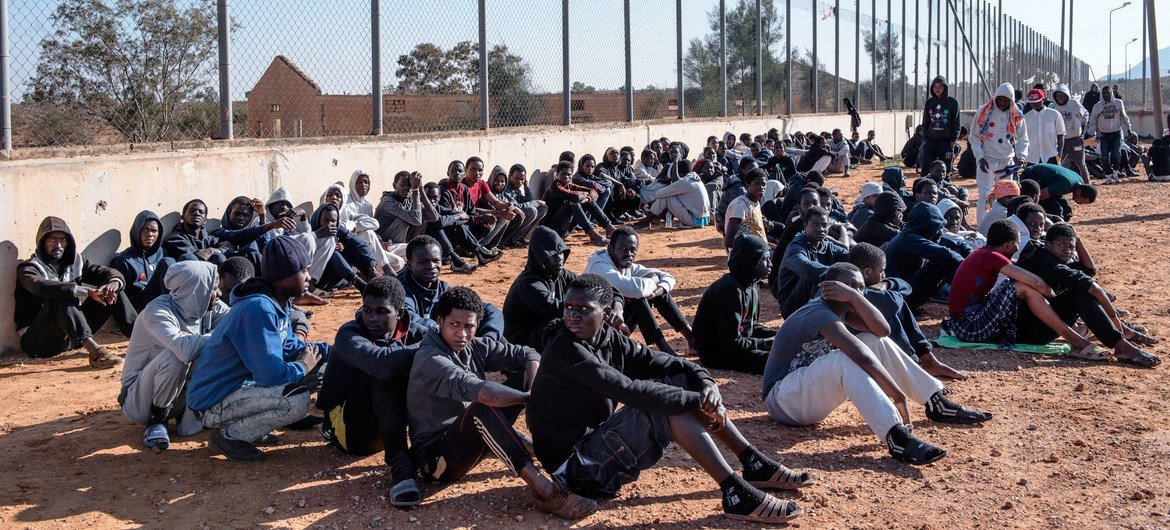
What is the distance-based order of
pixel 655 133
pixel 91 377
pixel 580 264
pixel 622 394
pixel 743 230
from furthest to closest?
pixel 655 133 → pixel 580 264 → pixel 743 230 → pixel 91 377 → pixel 622 394

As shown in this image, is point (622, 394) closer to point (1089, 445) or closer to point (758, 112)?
point (1089, 445)

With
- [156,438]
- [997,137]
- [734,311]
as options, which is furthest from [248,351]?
[997,137]

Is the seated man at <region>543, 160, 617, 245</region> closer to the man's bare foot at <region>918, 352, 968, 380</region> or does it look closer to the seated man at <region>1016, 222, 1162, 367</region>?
the seated man at <region>1016, 222, 1162, 367</region>

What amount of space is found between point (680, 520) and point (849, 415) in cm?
181

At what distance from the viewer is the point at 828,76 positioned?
2766cm

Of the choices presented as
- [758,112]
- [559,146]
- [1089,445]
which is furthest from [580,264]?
[758,112]

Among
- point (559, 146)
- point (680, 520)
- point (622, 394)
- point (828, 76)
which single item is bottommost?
point (680, 520)

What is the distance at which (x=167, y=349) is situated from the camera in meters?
5.44

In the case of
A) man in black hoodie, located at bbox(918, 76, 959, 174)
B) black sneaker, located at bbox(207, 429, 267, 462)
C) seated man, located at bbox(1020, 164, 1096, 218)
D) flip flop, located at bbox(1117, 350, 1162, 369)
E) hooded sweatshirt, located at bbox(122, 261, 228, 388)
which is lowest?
black sneaker, located at bbox(207, 429, 267, 462)

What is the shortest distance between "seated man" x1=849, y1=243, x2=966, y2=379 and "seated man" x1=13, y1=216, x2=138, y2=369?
4910 mm

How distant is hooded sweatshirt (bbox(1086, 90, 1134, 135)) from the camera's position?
61.1 feet

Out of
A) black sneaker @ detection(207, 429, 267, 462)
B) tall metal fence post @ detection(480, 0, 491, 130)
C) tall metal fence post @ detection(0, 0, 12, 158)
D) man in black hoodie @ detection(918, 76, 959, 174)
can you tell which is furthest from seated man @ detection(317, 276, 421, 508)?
man in black hoodie @ detection(918, 76, 959, 174)

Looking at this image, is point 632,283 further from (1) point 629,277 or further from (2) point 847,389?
(2) point 847,389

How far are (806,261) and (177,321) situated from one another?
3979 millimetres
